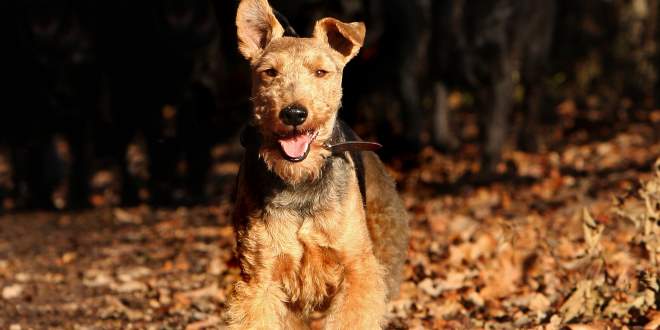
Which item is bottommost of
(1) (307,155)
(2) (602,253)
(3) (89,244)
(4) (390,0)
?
(3) (89,244)

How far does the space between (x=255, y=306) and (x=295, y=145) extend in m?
0.71

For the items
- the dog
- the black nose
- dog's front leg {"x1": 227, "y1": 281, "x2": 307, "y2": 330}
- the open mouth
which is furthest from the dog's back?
the black nose

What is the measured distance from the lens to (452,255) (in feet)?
21.3

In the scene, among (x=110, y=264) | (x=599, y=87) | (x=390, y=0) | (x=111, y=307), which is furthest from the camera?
(x=599, y=87)

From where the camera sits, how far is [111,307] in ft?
19.7

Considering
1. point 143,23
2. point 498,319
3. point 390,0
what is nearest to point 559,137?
point 390,0

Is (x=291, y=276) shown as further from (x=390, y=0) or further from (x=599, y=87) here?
(x=599, y=87)

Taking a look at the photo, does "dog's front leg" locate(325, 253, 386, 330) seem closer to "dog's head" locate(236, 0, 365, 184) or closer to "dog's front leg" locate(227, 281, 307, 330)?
"dog's front leg" locate(227, 281, 307, 330)

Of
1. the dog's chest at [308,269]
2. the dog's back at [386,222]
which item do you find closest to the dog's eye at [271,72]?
the dog's chest at [308,269]

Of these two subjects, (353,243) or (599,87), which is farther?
(599,87)

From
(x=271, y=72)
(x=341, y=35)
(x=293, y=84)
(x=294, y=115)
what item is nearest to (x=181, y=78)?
(x=341, y=35)

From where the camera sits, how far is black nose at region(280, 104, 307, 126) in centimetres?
371

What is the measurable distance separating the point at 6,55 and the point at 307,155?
253 inches

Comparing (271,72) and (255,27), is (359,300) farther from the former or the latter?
(255,27)
